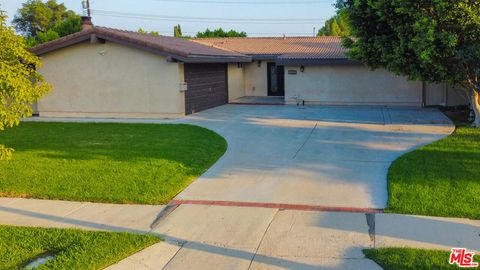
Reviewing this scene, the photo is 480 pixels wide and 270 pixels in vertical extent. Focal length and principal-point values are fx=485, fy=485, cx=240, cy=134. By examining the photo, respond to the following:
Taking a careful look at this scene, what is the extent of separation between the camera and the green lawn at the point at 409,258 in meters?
5.04

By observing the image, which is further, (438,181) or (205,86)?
(205,86)

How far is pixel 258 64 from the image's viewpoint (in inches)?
1133

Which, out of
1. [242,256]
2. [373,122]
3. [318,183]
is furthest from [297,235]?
[373,122]

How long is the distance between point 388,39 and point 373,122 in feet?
12.7

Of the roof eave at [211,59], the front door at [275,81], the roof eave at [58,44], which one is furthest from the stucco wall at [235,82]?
the roof eave at [58,44]

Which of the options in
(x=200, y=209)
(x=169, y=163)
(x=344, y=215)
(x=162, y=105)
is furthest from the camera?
(x=162, y=105)

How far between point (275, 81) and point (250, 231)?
22936 millimetres

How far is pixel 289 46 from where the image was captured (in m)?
28.6

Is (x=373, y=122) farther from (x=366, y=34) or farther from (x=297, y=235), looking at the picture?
(x=297, y=235)

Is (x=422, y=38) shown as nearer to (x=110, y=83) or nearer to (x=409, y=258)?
(x=409, y=258)

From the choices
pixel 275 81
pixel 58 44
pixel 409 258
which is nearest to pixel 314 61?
pixel 275 81

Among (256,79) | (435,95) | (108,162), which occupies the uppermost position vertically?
(256,79)

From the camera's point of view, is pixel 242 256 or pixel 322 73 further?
pixel 322 73

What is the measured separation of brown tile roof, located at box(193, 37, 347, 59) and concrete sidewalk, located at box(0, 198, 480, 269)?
57.5 feet
